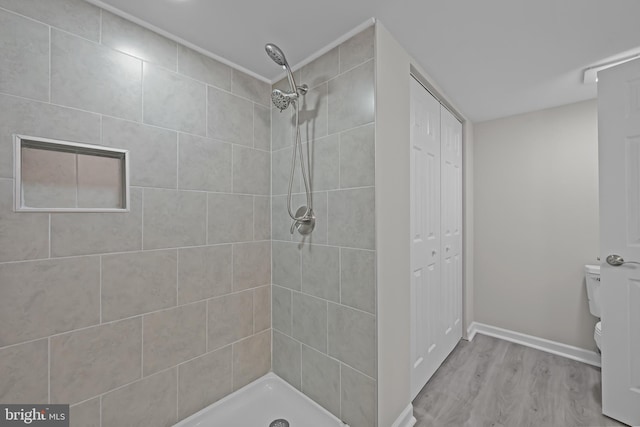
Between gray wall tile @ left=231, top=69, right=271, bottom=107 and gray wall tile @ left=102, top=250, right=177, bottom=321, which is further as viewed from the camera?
gray wall tile @ left=231, top=69, right=271, bottom=107

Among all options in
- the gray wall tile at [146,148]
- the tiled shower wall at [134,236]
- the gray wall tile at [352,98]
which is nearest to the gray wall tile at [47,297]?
the tiled shower wall at [134,236]

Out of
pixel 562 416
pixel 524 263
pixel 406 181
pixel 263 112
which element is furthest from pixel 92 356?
pixel 524 263

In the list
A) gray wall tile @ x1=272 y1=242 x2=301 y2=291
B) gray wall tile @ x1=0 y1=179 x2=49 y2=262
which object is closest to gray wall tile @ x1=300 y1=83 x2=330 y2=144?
gray wall tile @ x1=272 y1=242 x2=301 y2=291

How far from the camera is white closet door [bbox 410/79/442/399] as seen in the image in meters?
1.75

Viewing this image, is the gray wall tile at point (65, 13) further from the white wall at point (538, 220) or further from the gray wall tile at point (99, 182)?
the white wall at point (538, 220)

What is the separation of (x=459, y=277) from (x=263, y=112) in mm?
2303

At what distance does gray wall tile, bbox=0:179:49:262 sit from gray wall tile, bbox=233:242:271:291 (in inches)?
33.9

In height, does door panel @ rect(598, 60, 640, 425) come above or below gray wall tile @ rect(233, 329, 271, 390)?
above

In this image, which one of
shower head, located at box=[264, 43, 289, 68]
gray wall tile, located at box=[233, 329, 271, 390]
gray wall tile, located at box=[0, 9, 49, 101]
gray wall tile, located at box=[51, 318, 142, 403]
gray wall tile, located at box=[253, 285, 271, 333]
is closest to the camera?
gray wall tile, located at box=[0, 9, 49, 101]

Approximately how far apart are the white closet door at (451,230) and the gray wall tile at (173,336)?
1.77m

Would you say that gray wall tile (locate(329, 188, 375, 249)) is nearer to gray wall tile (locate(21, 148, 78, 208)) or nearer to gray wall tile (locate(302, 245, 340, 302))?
gray wall tile (locate(302, 245, 340, 302))

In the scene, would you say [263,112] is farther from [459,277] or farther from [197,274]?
[459,277]

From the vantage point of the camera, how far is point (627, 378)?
5.12 feet

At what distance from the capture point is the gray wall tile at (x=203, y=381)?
1468mm
